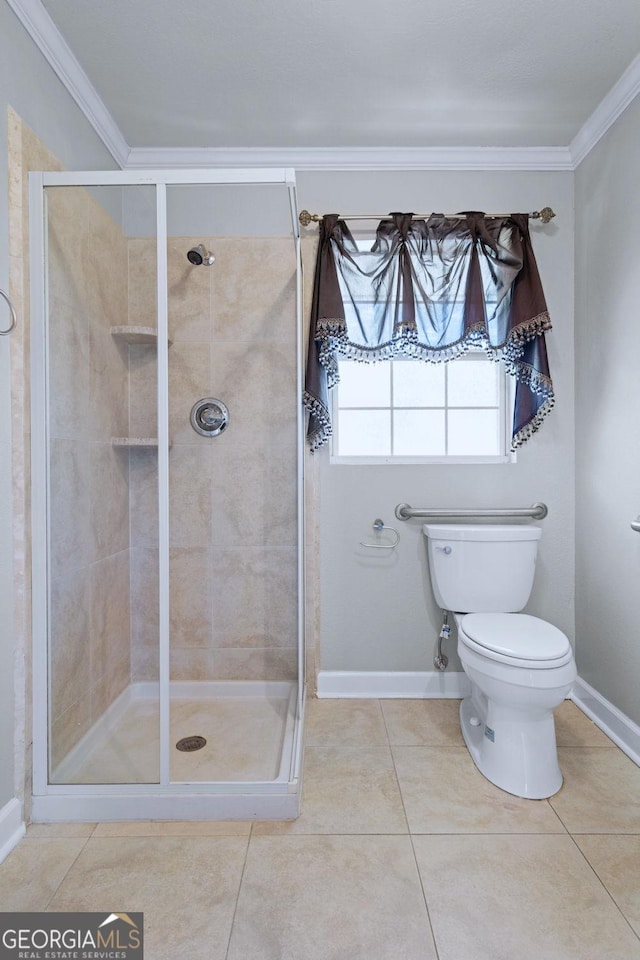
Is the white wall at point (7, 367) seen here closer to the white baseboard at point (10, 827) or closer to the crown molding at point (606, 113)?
the white baseboard at point (10, 827)

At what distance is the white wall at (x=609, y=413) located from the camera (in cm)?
204

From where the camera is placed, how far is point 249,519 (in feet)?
7.34

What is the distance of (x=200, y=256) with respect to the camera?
189 centimetres

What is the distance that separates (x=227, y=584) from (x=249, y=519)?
27 cm

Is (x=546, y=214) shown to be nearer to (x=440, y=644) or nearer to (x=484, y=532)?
(x=484, y=532)

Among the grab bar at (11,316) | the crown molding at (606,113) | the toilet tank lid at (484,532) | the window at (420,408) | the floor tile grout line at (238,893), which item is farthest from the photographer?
the window at (420,408)

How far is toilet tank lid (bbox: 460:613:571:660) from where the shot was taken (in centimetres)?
178

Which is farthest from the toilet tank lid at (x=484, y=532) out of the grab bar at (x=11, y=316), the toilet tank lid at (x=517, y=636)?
the grab bar at (x=11, y=316)

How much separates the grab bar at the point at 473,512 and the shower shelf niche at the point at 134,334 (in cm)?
135

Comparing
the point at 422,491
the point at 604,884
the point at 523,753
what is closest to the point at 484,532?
the point at 422,491

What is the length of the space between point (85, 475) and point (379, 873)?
1.40 meters

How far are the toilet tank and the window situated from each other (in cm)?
46

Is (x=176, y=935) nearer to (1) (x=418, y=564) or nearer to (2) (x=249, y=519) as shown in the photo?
(2) (x=249, y=519)

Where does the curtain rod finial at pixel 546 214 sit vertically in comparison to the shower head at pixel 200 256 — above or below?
above
